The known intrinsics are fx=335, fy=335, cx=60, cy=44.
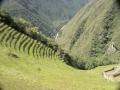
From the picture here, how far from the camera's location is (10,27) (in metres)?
110

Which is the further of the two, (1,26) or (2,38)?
(1,26)

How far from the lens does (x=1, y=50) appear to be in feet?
258

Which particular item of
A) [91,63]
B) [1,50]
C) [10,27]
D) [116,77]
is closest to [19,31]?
[10,27]

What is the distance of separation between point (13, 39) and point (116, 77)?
154 feet

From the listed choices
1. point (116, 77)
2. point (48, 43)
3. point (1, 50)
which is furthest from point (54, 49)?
point (116, 77)

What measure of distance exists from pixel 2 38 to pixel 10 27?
16.5 meters

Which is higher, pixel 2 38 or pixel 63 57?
pixel 2 38

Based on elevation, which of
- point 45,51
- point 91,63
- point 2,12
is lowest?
point 91,63

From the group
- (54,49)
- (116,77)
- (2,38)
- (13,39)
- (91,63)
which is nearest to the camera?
(116,77)

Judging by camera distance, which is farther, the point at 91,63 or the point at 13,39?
the point at 91,63

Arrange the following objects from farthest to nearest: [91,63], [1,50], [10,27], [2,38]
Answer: [91,63], [10,27], [2,38], [1,50]

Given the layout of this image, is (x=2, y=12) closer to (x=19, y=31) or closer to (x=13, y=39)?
(x=19, y=31)

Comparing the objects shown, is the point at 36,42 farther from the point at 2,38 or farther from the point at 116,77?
the point at 116,77

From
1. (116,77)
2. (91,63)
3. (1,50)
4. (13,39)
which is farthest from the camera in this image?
(91,63)
